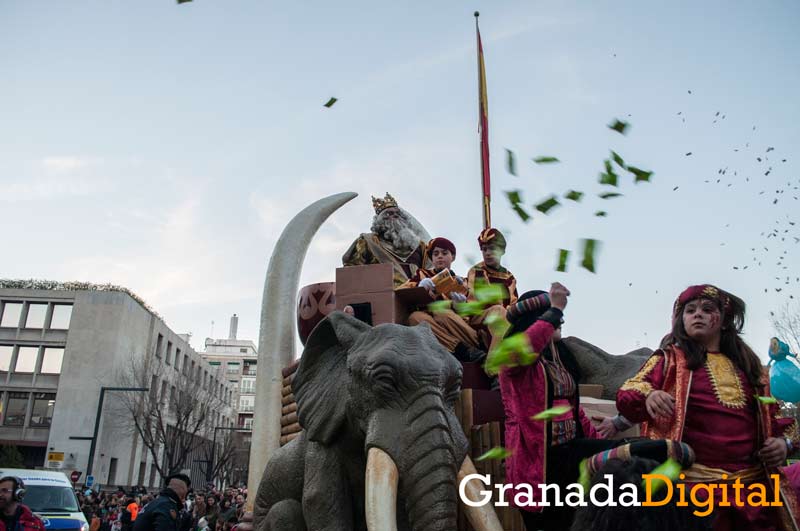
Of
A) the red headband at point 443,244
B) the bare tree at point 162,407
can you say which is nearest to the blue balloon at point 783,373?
the red headband at point 443,244

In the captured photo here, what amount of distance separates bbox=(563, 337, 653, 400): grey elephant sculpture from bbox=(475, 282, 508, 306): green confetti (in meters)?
1.23

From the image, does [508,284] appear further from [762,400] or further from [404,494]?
[404,494]

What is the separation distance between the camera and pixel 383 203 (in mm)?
7047

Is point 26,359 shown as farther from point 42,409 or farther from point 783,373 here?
point 783,373

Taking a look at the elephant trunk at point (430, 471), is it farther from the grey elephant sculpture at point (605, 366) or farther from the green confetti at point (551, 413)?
the grey elephant sculpture at point (605, 366)

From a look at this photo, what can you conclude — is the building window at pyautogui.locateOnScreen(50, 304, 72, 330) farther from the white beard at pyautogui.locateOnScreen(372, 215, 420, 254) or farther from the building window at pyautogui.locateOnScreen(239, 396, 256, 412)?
the building window at pyautogui.locateOnScreen(239, 396, 256, 412)

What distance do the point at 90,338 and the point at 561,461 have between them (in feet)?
132

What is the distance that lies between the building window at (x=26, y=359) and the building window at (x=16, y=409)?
153cm

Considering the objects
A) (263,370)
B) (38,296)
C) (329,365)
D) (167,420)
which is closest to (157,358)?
(167,420)

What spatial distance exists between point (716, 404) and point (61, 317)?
4372cm

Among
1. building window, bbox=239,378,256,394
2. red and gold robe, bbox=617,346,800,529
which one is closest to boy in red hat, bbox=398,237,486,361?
red and gold robe, bbox=617,346,800,529

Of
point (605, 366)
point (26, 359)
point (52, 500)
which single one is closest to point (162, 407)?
point (26, 359)

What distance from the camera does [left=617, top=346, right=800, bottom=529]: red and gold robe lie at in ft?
9.21

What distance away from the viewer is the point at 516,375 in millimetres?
3584
